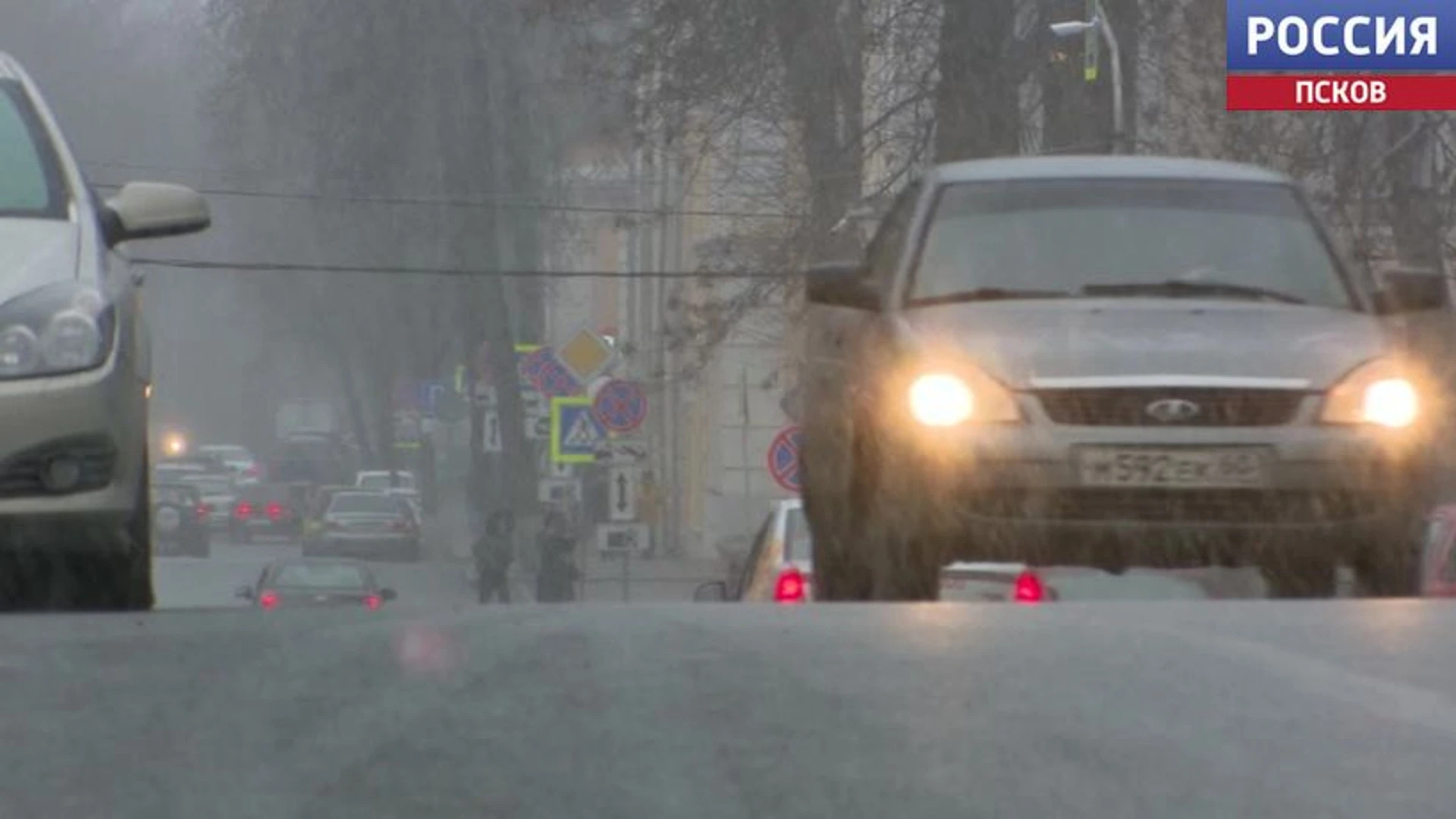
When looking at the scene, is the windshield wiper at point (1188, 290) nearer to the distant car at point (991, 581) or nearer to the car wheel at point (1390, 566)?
the car wheel at point (1390, 566)

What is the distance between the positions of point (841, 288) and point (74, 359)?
2496mm

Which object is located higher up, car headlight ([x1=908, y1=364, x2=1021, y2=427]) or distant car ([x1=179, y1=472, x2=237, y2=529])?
car headlight ([x1=908, y1=364, x2=1021, y2=427])

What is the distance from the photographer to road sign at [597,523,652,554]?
32.7 metres

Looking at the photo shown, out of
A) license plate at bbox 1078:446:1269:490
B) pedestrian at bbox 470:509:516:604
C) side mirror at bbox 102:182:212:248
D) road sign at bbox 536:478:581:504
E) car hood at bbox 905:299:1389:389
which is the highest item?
side mirror at bbox 102:182:212:248

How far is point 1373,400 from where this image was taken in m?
9.38

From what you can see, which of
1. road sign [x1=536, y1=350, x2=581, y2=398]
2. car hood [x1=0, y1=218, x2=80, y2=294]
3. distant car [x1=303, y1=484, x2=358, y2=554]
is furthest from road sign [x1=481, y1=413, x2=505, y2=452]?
car hood [x1=0, y1=218, x2=80, y2=294]

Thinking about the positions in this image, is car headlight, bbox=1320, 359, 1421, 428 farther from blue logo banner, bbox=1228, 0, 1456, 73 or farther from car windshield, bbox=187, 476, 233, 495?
car windshield, bbox=187, 476, 233, 495

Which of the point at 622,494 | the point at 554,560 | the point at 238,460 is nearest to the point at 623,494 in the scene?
the point at 622,494

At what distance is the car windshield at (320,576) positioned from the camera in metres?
31.7

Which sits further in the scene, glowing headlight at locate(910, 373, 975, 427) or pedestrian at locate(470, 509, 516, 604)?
pedestrian at locate(470, 509, 516, 604)

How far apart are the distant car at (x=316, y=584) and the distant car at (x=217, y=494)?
34.4 meters

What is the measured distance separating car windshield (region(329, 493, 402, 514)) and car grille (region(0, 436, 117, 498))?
149ft

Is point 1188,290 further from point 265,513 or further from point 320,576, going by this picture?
point 265,513

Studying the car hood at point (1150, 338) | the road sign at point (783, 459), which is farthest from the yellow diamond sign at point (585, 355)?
the car hood at point (1150, 338)
